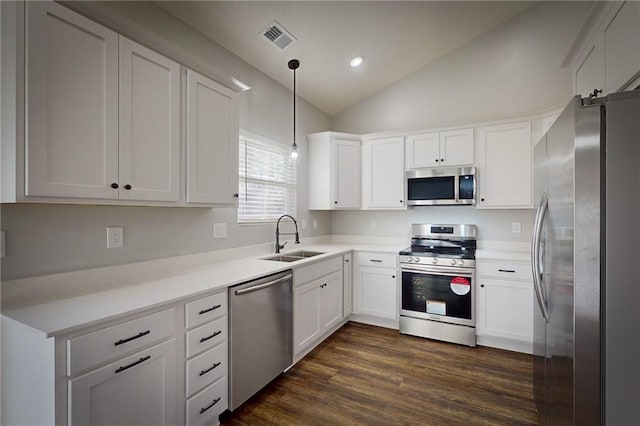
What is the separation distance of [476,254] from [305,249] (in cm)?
188

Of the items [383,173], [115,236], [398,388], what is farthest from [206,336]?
[383,173]

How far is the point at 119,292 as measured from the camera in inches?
67.0

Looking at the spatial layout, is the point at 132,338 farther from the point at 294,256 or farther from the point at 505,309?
the point at 505,309

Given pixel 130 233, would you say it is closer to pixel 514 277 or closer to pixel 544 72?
pixel 514 277

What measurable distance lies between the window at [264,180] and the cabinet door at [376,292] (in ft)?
3.93

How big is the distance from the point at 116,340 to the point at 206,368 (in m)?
0.61

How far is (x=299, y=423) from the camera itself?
6.45 feet

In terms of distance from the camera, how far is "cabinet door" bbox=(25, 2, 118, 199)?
1.31 m

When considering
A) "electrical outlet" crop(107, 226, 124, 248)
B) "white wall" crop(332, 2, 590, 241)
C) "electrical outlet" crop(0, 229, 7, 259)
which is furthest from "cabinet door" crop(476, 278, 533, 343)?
"electrical outlet" crop(0, 229, 7, 259)

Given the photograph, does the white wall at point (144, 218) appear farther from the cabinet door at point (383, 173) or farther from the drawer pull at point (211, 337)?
the cabinet door at point (383, 173)

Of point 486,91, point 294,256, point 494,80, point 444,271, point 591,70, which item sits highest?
point 494,80

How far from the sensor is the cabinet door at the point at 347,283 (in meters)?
3.56

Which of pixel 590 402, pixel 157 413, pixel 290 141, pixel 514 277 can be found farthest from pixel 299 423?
pixel 290 141

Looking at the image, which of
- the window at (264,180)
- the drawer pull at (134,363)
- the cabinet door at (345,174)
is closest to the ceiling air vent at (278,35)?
the window at (264,180)
